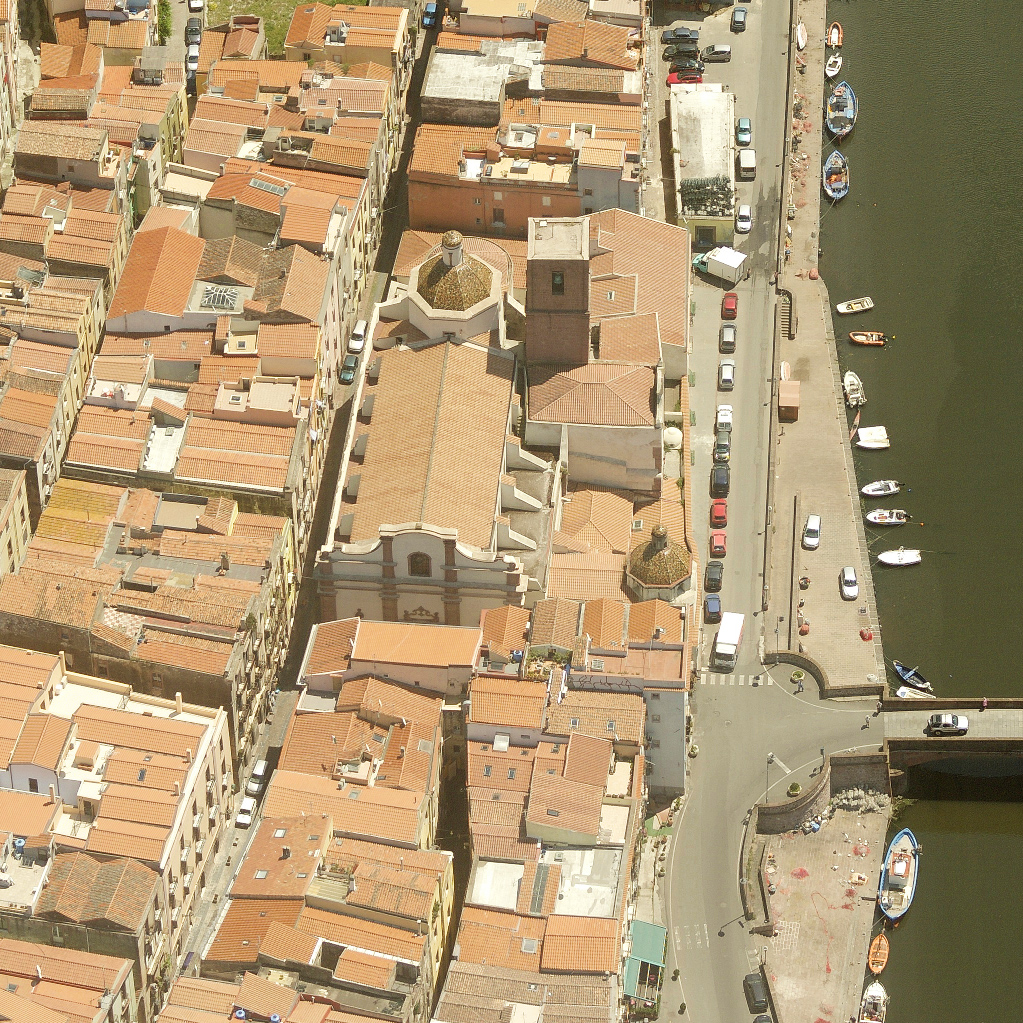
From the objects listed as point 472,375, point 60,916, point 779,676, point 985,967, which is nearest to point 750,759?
point 779,676

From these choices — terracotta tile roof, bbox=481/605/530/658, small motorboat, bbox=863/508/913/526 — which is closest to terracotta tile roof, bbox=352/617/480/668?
terracotta tile roof, bbox=481/605/530/658

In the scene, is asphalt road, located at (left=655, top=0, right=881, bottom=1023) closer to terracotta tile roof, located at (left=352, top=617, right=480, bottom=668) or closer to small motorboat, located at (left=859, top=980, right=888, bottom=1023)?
small motorboat, located at (left=859, top=980, right=888, bottom=1023)

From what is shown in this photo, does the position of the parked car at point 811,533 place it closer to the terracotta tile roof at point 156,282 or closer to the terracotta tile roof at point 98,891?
the terracotta tile roof at point 156,282

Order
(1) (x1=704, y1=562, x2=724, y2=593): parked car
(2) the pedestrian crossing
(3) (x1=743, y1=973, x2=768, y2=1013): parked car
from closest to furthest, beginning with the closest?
(3) (x1=743, y1=973, x2=768, y2=1013): parked car, (2) the pedestrian crossing, (1) (x1=704, y1=562, x2=724, y2=593): parked car

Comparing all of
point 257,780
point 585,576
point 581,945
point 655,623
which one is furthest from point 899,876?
point 257,780

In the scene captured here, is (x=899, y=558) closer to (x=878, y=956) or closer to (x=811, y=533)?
(x=811, y=533)

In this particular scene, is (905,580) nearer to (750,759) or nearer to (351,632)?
(750,759)
